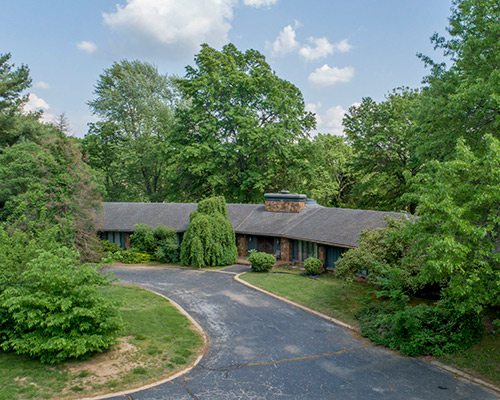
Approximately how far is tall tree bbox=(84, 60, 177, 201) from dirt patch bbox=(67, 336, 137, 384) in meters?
29.7

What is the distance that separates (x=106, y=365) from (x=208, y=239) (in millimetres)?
14290

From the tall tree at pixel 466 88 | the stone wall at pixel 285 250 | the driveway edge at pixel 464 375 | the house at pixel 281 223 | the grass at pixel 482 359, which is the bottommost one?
the driveway edge at pixel 464 375

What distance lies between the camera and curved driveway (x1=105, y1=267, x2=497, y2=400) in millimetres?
→ 10281

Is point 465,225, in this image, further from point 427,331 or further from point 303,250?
point 303,250

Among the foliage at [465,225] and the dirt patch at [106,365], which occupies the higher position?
the foliage at [465,225]

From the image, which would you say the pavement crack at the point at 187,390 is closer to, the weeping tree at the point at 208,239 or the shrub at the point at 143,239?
the weeping tree at the point at 208,239

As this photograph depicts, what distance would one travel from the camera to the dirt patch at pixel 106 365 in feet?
35.8

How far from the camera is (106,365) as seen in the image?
11.6m

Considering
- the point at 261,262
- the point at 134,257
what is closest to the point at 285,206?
the point at 261,262

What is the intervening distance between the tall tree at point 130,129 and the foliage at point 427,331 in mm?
30964

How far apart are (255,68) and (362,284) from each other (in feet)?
73.3

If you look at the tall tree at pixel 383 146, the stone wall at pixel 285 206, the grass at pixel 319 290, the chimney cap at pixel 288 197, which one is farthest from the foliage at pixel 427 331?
the tall tree at pixel 383 146

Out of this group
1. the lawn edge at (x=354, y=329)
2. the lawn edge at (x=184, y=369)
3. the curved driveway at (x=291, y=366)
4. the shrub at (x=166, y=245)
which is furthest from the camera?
the shrub at (x=166, y=245)

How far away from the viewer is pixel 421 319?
13.4m
